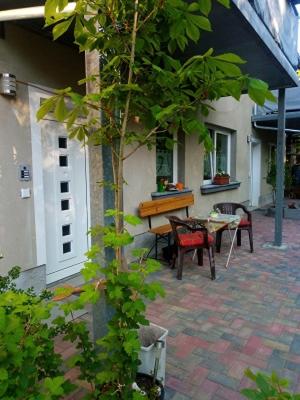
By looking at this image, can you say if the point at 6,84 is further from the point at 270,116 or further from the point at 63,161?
the point at 270,116

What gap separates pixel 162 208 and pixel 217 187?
2658 millimetres

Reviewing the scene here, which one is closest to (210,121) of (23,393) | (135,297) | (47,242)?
(47,242)

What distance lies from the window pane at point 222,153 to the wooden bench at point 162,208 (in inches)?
105

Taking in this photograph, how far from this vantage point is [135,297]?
160 cm

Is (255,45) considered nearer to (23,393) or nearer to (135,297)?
(135,297)

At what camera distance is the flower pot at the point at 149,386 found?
73.9 inches

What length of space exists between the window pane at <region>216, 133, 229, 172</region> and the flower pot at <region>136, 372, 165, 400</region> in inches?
271

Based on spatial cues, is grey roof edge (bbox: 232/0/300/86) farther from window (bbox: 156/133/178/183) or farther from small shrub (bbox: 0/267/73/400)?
small shrub (bbox: 0/267/73/400)

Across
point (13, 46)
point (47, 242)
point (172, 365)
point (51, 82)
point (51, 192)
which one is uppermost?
point (13, 46)

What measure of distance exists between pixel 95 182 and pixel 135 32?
88 centimetres

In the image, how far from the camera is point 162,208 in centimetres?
541

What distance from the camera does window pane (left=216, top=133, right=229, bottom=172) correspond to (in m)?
8.43

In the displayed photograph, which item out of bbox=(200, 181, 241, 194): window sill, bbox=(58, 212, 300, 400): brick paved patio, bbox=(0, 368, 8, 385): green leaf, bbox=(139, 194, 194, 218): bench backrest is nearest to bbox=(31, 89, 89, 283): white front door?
bbox=(139, 194, 194, 218): bench backrest

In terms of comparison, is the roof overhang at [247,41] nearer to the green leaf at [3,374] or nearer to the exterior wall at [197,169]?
the exterior wall at [197,169]
